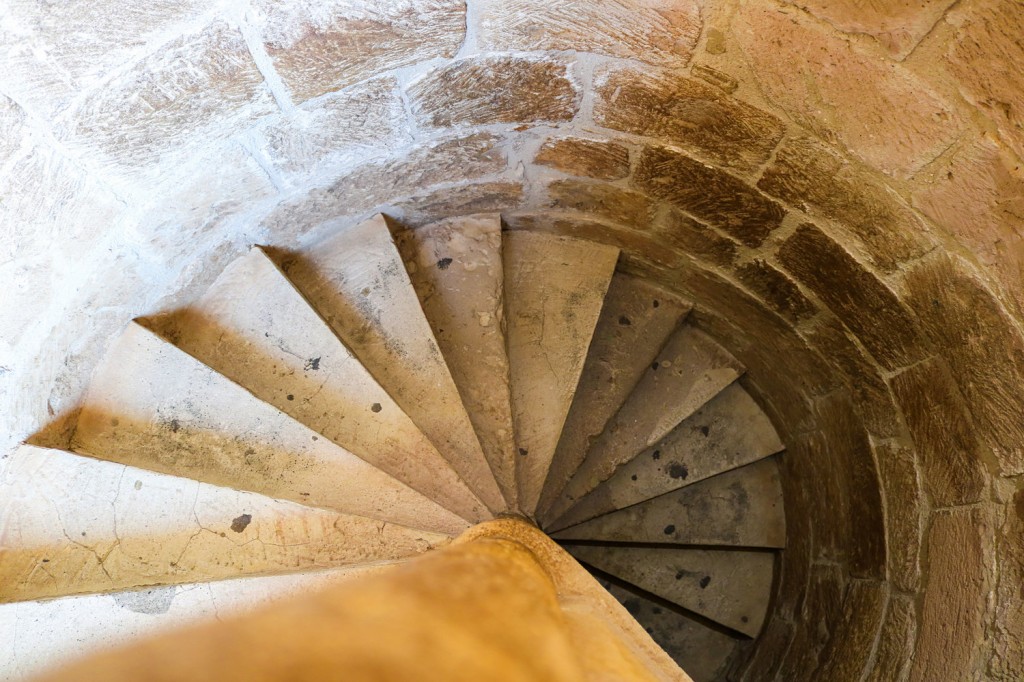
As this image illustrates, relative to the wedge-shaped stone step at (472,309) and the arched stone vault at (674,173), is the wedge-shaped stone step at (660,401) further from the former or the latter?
the wedge-shaped stone step at (472,309)

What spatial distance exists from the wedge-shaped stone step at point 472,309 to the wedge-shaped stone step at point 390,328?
14 cm

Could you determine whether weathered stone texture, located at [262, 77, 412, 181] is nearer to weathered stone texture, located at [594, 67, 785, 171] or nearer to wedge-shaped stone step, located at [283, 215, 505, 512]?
wedge-shaped stone step, located at [283, 215, 505, 512]

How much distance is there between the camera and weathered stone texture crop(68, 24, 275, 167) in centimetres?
193

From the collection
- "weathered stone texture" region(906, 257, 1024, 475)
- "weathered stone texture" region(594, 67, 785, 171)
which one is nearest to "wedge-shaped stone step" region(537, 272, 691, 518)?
"weathered stone texture" region(594, 67, 785, 171)

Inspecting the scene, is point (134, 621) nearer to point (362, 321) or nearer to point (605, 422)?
point (362, 321)

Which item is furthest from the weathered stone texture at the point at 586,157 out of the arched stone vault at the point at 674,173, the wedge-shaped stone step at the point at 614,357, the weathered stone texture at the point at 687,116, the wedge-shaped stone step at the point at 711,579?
the wedge-shaped stone step at the point at 711,579

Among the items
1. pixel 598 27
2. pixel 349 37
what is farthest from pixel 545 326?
pixel 349 37

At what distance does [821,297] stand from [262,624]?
8.04ft

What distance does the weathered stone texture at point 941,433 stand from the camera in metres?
2.05

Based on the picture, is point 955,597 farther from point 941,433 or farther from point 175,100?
point 175,100

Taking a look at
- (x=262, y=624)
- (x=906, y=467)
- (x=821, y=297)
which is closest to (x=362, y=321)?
(x=821, y=297)

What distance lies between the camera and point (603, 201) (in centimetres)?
284

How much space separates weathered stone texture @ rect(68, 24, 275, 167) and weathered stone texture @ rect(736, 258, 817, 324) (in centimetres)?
191

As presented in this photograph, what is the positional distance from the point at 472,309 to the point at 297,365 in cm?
75
